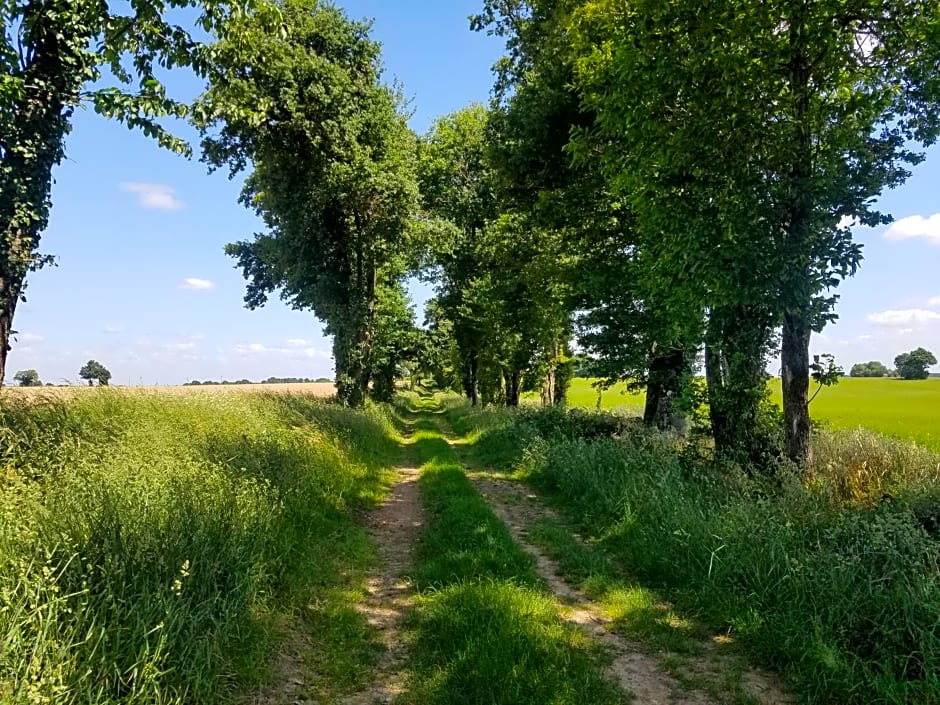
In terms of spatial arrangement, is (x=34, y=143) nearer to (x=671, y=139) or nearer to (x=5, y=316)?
(x=5, y=316)

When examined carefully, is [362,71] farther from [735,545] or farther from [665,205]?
[735,545]

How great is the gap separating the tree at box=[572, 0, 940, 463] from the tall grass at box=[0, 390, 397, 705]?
646 cm

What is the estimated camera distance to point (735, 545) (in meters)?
5.84

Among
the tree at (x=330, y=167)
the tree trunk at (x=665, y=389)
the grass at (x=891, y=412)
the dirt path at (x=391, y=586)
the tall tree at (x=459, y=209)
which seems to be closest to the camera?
the dirt path at (x=391, y=586)

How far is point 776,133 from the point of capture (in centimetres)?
745

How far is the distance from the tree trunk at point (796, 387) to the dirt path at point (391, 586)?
5811 millimetres

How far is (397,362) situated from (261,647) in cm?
3850

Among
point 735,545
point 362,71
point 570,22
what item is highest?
point 362,71

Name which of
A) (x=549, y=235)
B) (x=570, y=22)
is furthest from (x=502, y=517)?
(x=549, y=235)

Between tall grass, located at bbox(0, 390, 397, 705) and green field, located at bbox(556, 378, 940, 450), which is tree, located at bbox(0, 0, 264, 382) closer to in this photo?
tall grass, located at bbox(0, 390, 397, 705)

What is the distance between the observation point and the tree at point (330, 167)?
725 inches

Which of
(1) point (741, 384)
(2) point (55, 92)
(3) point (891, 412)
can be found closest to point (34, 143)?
(2) point (55, 92)

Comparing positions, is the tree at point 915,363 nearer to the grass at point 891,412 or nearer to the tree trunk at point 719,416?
the grass at point 891,412

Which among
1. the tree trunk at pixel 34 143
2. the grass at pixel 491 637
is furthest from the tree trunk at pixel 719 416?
the tree trunk at pixel 34 143
